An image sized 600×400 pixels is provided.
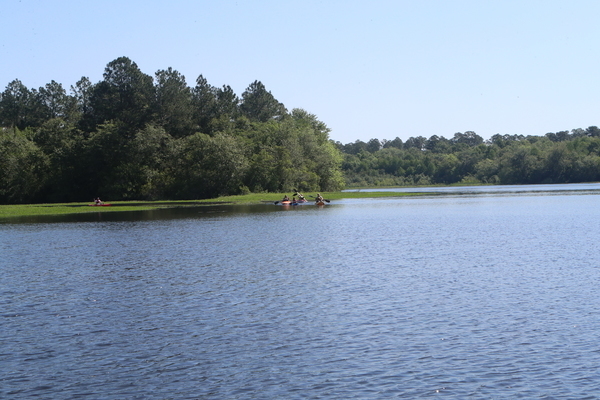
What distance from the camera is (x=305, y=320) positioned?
2028 centimetres

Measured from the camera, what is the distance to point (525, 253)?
1369 inches

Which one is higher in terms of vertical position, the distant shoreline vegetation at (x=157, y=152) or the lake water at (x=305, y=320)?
the distant shoreline vegetation at (x=157, y=152)

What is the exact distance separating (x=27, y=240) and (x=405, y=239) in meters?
27.2

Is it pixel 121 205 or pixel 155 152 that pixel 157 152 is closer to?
pixel 155 152

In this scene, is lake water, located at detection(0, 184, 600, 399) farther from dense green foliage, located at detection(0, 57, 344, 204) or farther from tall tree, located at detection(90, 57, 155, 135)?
tall tree, located at detection(90, 57, 155, 135)

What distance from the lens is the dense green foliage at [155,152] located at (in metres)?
117

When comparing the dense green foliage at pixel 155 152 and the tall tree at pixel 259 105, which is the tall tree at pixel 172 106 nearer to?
the dense green foliage at pixel 155 152

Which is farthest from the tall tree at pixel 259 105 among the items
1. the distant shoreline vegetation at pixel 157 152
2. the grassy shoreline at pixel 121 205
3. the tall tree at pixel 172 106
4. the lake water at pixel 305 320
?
the lake water at pixel 305 320

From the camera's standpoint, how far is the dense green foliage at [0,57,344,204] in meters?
117

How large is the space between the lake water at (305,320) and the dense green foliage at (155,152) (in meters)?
75.6

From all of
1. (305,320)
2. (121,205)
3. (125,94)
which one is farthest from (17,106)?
(305,320)

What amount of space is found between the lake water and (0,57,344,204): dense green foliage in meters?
75.6

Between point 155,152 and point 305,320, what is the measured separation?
103 meters

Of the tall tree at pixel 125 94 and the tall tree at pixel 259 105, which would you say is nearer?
the tall tree at pixel 125 94
